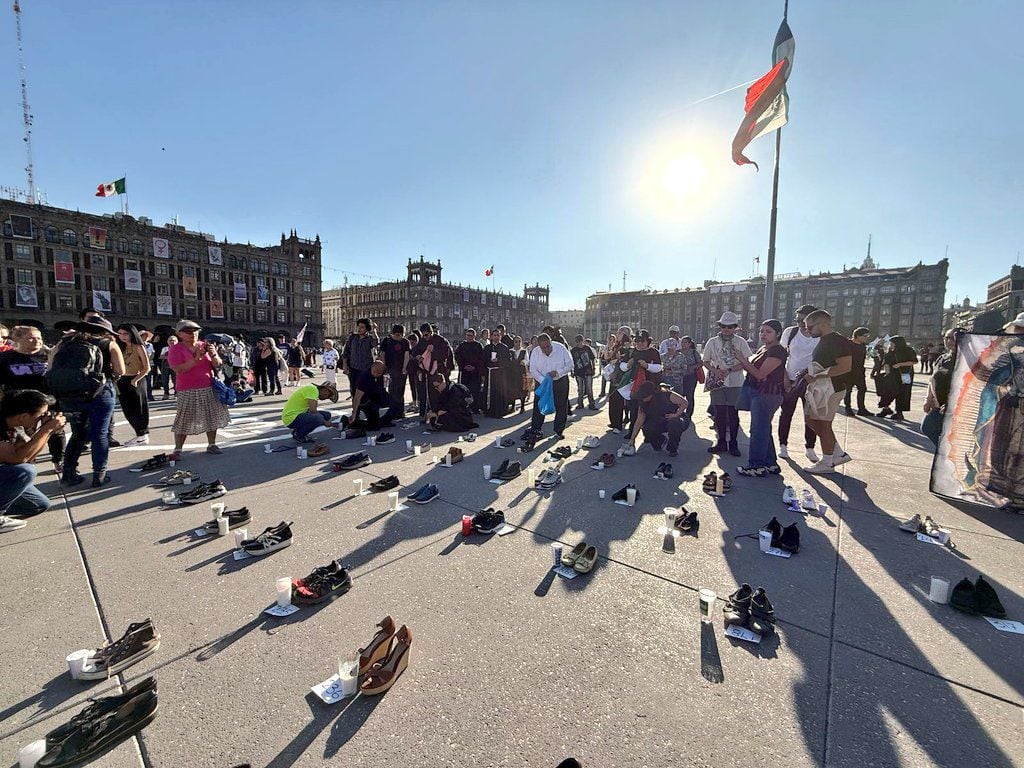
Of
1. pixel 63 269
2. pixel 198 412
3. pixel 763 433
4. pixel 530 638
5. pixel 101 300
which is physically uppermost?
pixel 63 269

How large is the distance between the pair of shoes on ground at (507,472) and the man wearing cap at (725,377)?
3.60 m

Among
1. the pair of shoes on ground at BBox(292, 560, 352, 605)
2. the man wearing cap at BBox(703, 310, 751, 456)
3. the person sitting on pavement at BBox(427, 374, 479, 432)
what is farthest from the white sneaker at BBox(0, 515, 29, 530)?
the man wearing cap at BBox(703, 310, 751, 456)

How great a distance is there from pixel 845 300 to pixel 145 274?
418 feet

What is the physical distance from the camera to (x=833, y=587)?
3.27 m

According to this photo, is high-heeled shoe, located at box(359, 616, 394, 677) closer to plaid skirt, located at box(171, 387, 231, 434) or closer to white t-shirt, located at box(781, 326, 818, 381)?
plaid skirt, located at box(171, 387, 231, 434)

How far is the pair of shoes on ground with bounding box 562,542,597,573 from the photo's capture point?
341 centimetres

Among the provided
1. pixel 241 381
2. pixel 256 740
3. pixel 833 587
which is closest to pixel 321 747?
pixel 256 740

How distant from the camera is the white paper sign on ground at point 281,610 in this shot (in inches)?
112

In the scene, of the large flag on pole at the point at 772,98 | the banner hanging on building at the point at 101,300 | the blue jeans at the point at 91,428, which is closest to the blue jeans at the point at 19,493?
the blue jeans at the point at 91,428

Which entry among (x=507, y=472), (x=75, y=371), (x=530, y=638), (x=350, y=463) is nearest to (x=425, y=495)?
(x=507, y=472)

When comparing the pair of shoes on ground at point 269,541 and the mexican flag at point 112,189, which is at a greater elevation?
the mexican flag at point 112,189

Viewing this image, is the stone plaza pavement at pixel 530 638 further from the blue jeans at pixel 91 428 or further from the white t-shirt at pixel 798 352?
the white t-shirt at pixel 798 352

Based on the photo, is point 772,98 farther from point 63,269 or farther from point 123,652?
point 63,269

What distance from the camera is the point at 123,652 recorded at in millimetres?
2402
